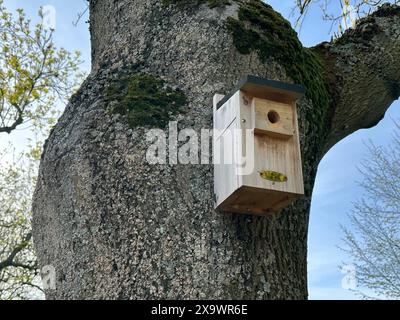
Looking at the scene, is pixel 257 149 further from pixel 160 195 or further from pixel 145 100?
pixel 145 100

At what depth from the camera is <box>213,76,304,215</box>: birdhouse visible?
184 cm

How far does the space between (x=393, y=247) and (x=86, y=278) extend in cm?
525

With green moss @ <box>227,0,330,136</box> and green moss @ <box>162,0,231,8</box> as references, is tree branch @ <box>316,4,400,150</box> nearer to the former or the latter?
green moss @ <box>227,0,330,136</box>

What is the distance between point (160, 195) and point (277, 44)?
37.9 inches

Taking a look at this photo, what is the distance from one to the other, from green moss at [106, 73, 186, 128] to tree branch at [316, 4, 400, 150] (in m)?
1.11

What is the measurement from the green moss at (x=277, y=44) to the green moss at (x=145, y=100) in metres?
0.40

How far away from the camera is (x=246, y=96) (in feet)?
6.46

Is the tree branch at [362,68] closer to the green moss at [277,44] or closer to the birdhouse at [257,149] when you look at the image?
the green moss at [277,44]

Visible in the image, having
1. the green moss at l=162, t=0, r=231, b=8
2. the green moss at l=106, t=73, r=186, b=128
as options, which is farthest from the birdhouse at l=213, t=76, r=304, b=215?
the green moss at l=162, t=0, r=231, b=8

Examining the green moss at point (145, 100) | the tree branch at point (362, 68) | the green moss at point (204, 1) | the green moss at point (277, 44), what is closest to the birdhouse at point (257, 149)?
the green moss at point (145, 100)

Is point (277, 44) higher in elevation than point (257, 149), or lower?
higher

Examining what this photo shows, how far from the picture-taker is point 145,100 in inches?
84.1

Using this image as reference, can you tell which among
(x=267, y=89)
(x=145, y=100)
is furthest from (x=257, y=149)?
(x=145, y=100)
